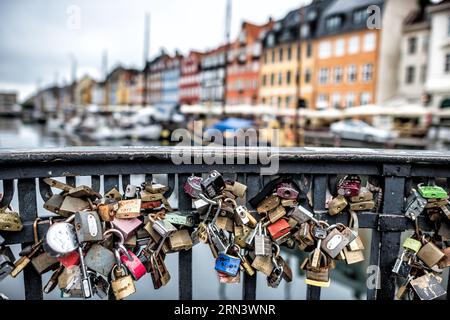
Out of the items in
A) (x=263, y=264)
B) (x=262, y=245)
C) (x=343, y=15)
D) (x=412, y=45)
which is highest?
A: (x=343, y=15)

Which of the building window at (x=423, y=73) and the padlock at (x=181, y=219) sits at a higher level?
the building window at (x=423, y=73)

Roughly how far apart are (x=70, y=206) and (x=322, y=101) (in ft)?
122

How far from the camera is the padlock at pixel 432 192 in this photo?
1821 mm

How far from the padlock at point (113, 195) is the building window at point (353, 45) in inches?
1397

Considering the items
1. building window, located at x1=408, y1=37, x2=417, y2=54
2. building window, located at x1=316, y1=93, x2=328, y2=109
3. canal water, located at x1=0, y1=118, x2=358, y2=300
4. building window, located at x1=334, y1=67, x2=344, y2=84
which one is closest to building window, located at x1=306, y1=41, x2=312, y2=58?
building window, located at x1=334, y1=67, x2=344, y2=84

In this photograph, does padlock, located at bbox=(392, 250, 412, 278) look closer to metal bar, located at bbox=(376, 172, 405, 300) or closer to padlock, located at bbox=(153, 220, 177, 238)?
metal bar, located at bbox=(376, 172, 405, 300)

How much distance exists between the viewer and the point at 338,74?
35219 mm

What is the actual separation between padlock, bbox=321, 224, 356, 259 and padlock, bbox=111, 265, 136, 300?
2.96ft

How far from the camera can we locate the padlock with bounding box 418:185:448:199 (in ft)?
5.98

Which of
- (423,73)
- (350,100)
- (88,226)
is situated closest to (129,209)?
(88,226)

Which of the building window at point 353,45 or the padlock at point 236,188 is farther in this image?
the building window at point 353,45

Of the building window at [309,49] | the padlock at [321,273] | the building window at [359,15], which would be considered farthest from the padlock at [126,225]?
the building window at [309,49]

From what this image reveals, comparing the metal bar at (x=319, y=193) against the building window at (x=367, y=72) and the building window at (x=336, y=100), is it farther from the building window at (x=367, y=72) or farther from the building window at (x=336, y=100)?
the building window at (x=336, y=100)

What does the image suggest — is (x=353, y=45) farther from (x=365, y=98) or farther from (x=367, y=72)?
(x=365, y=98)
